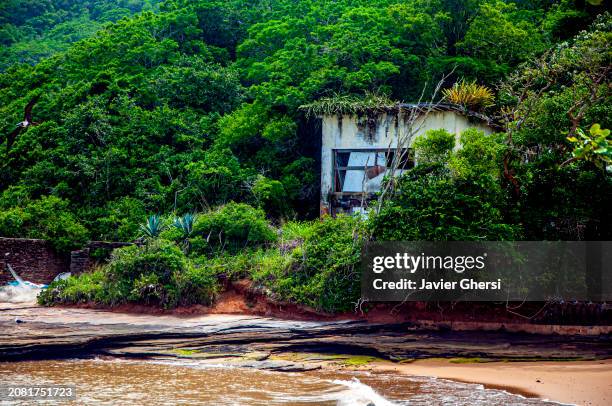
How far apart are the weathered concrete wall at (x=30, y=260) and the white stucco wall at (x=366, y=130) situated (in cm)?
748

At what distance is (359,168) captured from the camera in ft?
65.3

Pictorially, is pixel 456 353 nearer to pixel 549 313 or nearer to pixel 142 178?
pixel 549 313

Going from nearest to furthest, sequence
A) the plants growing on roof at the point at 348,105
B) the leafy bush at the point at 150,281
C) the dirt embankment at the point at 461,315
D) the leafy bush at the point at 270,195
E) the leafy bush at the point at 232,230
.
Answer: the dirt embankment at the point at 461,315 < the leafy bush at the point at 150,281 < the leafy bush at the point at 232,230 < the leafy bush at the point at 270,195 < the plants growing on roof at the point at 348,105

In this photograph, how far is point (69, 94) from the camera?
23000 millimetres

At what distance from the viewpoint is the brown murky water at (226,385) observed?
1091 cm

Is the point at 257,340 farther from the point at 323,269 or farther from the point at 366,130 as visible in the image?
the point at 366,130

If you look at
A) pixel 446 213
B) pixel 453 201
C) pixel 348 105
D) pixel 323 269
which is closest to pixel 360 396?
pixel 323 269

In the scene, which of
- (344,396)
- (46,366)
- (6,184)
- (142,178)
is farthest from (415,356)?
(6,184)

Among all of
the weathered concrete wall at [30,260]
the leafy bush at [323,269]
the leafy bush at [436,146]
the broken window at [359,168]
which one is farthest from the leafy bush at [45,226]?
the leafy bush at [436,146]

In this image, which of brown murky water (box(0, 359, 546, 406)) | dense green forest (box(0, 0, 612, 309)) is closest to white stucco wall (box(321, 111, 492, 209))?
dense green forest (box(0, 0, 612, 309))

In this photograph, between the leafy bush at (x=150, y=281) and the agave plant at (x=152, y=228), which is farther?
the agave plant at (x=152, y=228)

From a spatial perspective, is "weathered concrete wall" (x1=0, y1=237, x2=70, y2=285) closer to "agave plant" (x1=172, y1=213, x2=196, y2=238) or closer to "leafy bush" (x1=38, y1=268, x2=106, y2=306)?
"leafy bush" (x1=38, y1=268, x2=106, y2=306)

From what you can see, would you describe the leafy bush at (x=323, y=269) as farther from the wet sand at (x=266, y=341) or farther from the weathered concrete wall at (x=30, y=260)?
the weathered concrete wall at (x=30, y=260)

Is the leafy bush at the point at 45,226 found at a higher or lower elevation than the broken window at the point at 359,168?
lower
